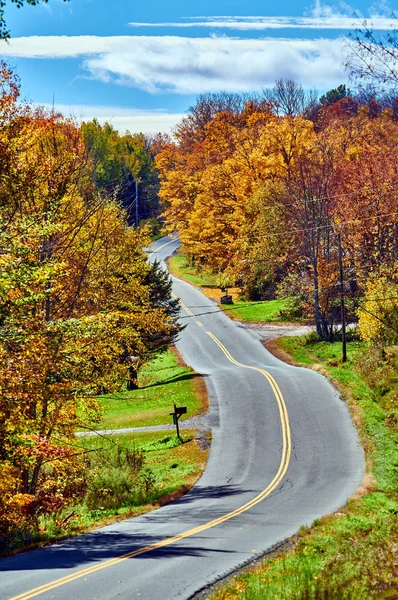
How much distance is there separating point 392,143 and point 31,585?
168ft

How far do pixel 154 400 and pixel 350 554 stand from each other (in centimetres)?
2799

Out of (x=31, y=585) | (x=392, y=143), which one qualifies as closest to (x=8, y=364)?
(x=31, y=585)

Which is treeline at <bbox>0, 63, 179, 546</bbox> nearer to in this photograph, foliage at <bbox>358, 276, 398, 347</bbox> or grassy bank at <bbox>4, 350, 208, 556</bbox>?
grassy bank at <bbox>4, 350, 208, 556</bbox>

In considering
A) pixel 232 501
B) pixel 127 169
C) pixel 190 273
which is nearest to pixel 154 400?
pixel 232 501

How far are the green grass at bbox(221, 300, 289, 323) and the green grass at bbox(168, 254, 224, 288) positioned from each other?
9.05 meters

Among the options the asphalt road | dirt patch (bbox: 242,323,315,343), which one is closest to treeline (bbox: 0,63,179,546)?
the asphalt road

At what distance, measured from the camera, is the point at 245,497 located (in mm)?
22859

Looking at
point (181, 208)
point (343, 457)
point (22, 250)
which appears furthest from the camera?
point (181, 208)

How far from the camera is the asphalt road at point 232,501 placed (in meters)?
13.0

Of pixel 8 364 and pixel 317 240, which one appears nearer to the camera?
pixel 8 364

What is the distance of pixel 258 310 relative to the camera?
63.6 meters

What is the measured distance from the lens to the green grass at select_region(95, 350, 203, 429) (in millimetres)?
37844

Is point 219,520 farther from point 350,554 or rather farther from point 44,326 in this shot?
point 44,326

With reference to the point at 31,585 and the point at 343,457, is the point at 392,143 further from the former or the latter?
the point at 31,585
